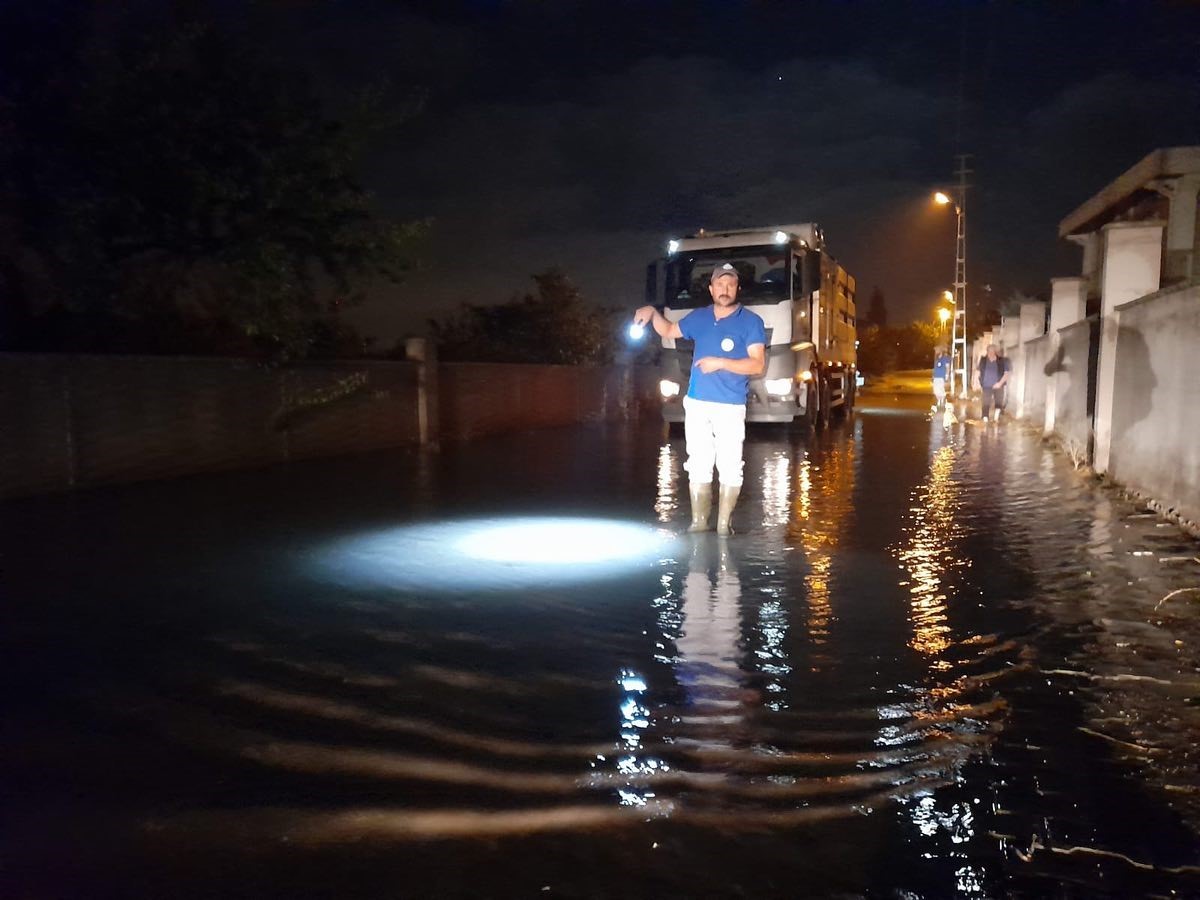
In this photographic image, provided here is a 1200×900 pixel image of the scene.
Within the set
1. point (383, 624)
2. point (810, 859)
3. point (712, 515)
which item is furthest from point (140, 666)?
point (712, 515)

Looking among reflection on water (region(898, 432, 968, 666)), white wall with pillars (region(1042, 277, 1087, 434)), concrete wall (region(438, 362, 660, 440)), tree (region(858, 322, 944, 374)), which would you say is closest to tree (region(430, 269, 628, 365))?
concrete wall (region(438, 362, 660, 440))

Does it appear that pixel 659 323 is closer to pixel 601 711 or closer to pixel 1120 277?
pixel 601 711

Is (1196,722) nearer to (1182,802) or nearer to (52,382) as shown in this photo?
(1182,802)

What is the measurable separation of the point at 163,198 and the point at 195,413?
8.81 feet

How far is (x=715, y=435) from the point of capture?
7.96 m

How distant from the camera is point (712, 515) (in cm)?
946

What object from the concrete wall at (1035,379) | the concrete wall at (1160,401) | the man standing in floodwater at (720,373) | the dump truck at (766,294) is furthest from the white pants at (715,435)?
the concrete wall at (1035,379)

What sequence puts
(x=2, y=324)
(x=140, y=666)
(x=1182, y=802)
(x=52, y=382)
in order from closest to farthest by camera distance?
(x=1182, y=802) → (x=140, y=666) → (x=52, y=382) → (x=2, y=324)

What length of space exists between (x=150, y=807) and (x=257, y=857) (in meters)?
0.57

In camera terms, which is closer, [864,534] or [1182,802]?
[1182,802]

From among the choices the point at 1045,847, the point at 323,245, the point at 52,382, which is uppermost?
the point at 323,245

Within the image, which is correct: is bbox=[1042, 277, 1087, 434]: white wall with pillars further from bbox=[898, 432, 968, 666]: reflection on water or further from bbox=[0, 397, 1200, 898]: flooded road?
bbox=[0, 397, 1200, 898]: flooded road

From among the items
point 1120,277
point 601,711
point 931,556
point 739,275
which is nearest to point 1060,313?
point 739,275

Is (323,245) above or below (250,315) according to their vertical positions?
above
